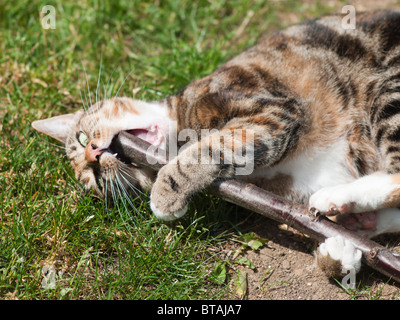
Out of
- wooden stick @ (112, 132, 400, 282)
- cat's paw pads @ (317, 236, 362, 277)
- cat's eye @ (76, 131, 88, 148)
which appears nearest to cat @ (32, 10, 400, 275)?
cat's eye @ (76, 131, 88, 148)

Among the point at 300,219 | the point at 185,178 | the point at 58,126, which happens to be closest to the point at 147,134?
the point at 185,178

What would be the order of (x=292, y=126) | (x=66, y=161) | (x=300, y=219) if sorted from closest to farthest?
(x=300, y=219)
(x=292, y=126)
(x=66, y=161)

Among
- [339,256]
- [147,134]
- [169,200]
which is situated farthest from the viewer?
[147,134]

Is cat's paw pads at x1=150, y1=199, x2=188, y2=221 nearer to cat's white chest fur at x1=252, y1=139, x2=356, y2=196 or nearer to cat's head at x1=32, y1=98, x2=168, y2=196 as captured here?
cat's head at x1=32, y1=98, x2=168, y2=196

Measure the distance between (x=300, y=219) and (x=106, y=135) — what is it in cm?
133

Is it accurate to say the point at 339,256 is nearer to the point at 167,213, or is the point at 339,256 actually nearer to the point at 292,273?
the point at 292,273

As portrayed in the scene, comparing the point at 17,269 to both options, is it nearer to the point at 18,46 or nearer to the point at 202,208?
the point at 202,208

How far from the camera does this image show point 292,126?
293 centimetres

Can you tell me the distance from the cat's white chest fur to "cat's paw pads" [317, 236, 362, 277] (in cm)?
60

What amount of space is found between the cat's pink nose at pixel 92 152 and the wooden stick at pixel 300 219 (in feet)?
2.57

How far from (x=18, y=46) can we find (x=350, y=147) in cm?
295

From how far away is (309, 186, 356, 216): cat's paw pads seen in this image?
263 cm

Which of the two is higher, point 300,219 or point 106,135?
point 106,135
